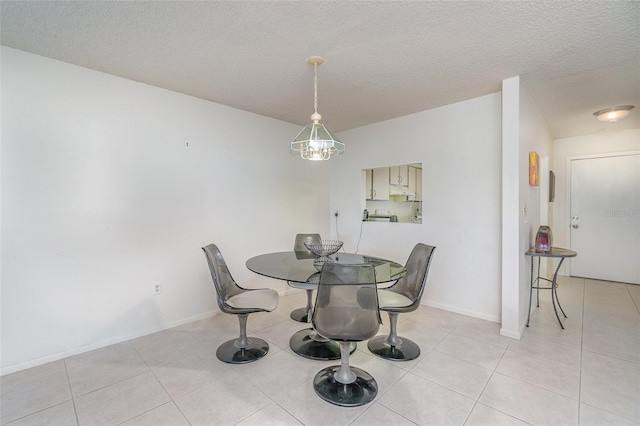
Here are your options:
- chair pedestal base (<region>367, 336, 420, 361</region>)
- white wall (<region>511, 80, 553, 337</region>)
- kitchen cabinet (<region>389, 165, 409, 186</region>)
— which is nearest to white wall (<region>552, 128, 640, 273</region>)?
white wall (<region>511, 80, 553, 337</region>)

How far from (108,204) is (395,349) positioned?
9.29ft

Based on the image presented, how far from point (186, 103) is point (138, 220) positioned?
1.32 meters

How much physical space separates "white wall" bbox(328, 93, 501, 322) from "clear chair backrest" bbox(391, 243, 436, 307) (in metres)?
1.01

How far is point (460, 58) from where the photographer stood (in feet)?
7.20

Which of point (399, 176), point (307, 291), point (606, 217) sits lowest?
point (307, 291)

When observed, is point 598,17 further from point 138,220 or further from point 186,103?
point 138,220

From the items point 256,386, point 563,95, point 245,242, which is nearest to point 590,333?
point 563,95

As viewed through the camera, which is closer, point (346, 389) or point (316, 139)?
point (346, 389)

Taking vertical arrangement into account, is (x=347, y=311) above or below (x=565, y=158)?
below

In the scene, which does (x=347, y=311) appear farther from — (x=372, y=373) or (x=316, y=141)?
(x=316, y=141)

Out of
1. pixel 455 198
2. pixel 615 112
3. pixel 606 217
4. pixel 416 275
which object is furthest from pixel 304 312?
pixel 606 217

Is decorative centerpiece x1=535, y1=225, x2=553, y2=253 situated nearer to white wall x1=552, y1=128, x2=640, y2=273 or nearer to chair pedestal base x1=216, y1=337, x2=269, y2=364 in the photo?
white wall x1=552, y1=128, x2=640, y2=273

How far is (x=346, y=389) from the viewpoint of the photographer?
1.80 metres

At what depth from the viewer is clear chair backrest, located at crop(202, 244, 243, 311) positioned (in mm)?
2166
